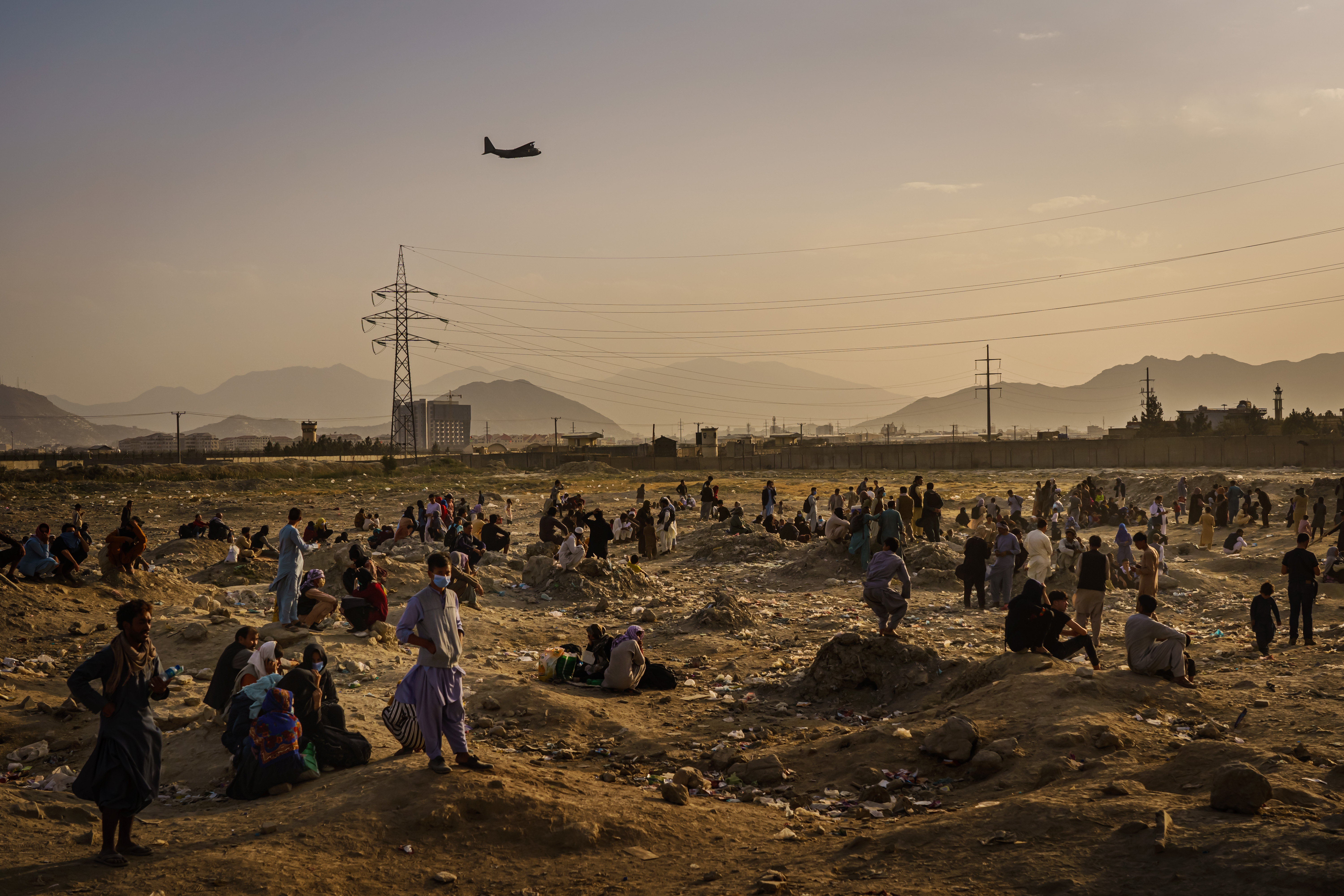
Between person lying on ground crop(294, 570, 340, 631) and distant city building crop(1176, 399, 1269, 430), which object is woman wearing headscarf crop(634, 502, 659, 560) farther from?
distant city building crop(1176, 399, 1269, 430)

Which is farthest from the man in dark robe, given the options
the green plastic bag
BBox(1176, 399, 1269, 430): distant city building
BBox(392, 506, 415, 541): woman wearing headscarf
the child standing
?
BBox(1176, 399, 1269, 430): distant city building

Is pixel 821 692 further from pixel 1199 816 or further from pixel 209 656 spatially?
pixel 209 656

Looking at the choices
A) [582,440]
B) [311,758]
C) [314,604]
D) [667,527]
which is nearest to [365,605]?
[314,604]

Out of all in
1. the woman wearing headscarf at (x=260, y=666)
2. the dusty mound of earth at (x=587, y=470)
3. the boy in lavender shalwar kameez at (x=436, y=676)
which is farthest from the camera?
the dusty mound of earth at (x=587, y=470)

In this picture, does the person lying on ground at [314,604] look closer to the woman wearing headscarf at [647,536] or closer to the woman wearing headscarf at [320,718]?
the woman wearing headscarf at [320,718]

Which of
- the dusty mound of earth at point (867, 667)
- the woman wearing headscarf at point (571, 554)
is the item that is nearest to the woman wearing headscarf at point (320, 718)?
the dusty mound of earth at point (867, 667)

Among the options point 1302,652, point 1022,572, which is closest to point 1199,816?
point 1302,652

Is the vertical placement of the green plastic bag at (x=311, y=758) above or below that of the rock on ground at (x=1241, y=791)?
below
